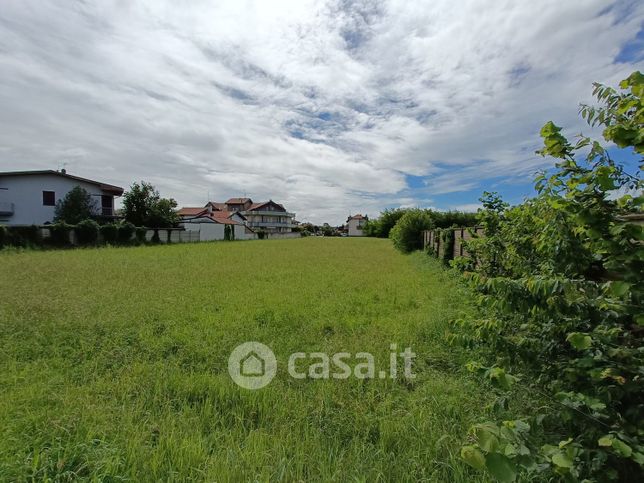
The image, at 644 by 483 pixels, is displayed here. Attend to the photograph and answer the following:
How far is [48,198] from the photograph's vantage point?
24734 millimetres

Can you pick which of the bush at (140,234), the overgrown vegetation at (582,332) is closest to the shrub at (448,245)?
the overgrown vegetation at (582,332)

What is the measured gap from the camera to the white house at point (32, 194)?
2347 cm

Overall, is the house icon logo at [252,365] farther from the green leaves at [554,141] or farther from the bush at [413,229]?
the bush at [413,229]

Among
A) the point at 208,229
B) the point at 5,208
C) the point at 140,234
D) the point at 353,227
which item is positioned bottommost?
the point at 140,234

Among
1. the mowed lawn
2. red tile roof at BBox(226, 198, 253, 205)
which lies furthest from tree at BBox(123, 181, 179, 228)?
red tile roof at BBox(226, 198, 253, 205)

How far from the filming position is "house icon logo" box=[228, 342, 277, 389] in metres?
2.87

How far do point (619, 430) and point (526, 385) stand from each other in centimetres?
115

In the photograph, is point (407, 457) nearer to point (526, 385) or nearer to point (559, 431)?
point (559, 431)

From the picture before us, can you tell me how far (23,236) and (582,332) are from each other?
22460 millimetres

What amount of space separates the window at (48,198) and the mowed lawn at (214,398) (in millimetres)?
25968

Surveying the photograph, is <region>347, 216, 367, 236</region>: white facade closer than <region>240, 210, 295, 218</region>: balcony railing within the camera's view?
No

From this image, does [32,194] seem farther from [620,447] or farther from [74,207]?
[620,447]

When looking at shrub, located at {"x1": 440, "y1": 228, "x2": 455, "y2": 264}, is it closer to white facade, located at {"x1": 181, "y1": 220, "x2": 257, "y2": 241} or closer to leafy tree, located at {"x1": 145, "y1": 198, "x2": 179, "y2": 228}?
white facade, located at {"x1": 181, "y1": 220, "x2": 257, "y2": 241}

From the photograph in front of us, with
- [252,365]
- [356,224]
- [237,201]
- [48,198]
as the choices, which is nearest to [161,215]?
[48,198]
